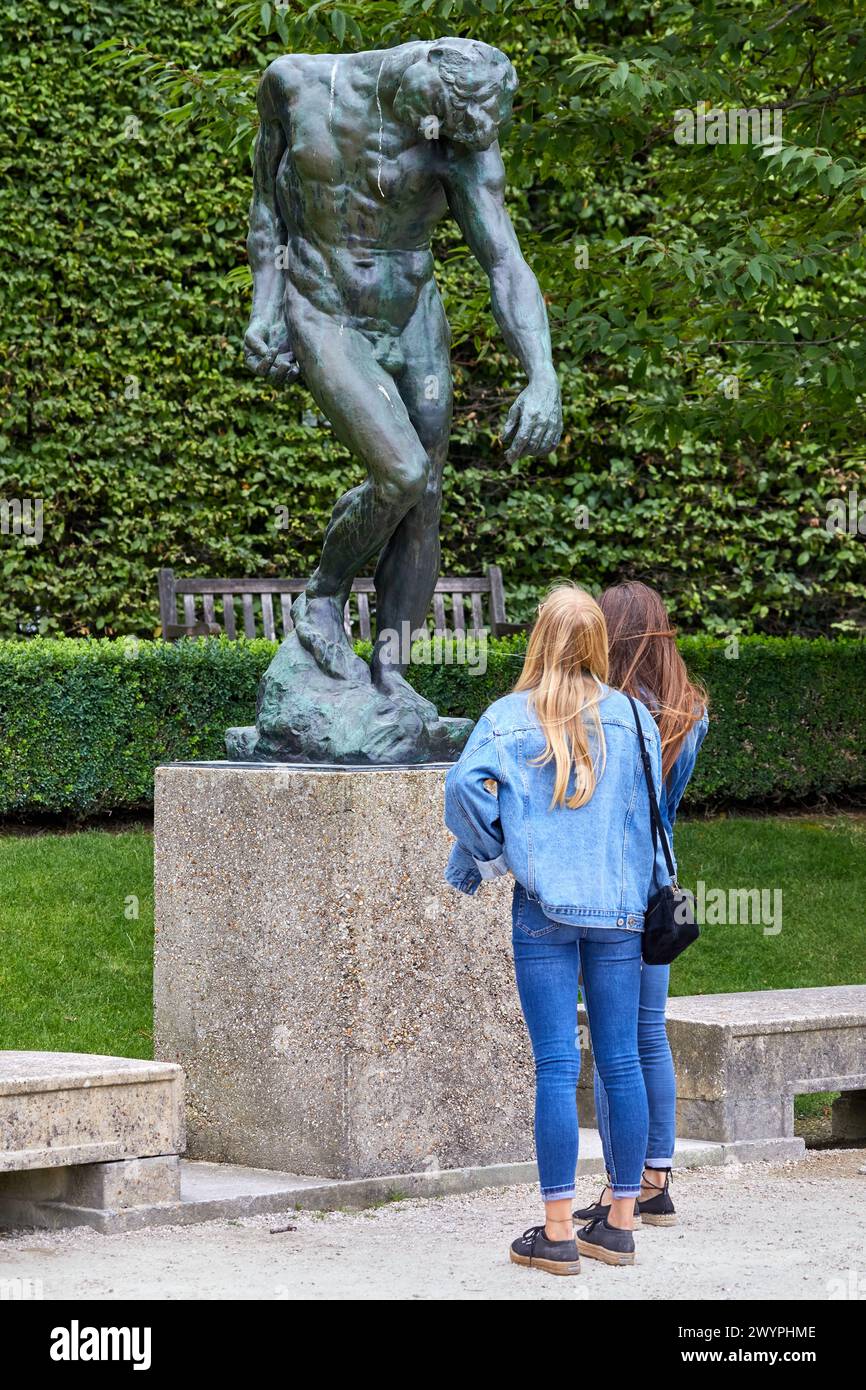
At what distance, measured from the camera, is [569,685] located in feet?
13.1

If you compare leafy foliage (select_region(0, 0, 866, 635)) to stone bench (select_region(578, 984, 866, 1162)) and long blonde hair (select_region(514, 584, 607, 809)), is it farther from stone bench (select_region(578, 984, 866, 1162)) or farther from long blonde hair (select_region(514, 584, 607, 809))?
long blonde hair (select_region(514, 584, 607, 809))

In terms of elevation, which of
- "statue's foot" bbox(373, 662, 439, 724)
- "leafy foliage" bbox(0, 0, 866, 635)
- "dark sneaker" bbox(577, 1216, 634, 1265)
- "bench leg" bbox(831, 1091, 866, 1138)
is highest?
"leafy foliage" bbox(0, 0, 866, 635)

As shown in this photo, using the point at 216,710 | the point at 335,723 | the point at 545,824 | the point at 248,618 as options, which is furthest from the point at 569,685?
the point at 248,618

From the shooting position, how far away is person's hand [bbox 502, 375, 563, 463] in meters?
4.97

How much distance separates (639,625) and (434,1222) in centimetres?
159

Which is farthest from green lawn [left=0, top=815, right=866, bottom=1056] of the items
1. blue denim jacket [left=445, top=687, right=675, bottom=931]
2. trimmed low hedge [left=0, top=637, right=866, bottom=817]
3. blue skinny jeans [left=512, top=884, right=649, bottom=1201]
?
blue denim jacket [left=445, top=687, right=675, bottom=931]

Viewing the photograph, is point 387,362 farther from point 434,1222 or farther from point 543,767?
point 434,1222

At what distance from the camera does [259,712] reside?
5.39 meters

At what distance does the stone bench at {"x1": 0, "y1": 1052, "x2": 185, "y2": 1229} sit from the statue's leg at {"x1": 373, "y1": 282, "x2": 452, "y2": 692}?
4.76 ft

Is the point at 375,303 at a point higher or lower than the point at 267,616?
higher

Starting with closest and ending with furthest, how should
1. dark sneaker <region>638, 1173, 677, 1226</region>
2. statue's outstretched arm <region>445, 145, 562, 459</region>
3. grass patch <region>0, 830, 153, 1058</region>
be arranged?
1. dark sneaker <region>638, 1173, 677, 1226</region>
2. statue's outstretched arm <region>445, 145, 562, 459</region>
3. grass patch <region>0, 830, 153, 1058</region>

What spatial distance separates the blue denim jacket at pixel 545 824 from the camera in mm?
3906

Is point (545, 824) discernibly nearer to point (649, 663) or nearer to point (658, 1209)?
point (649, 663)

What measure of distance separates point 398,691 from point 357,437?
0.75m
